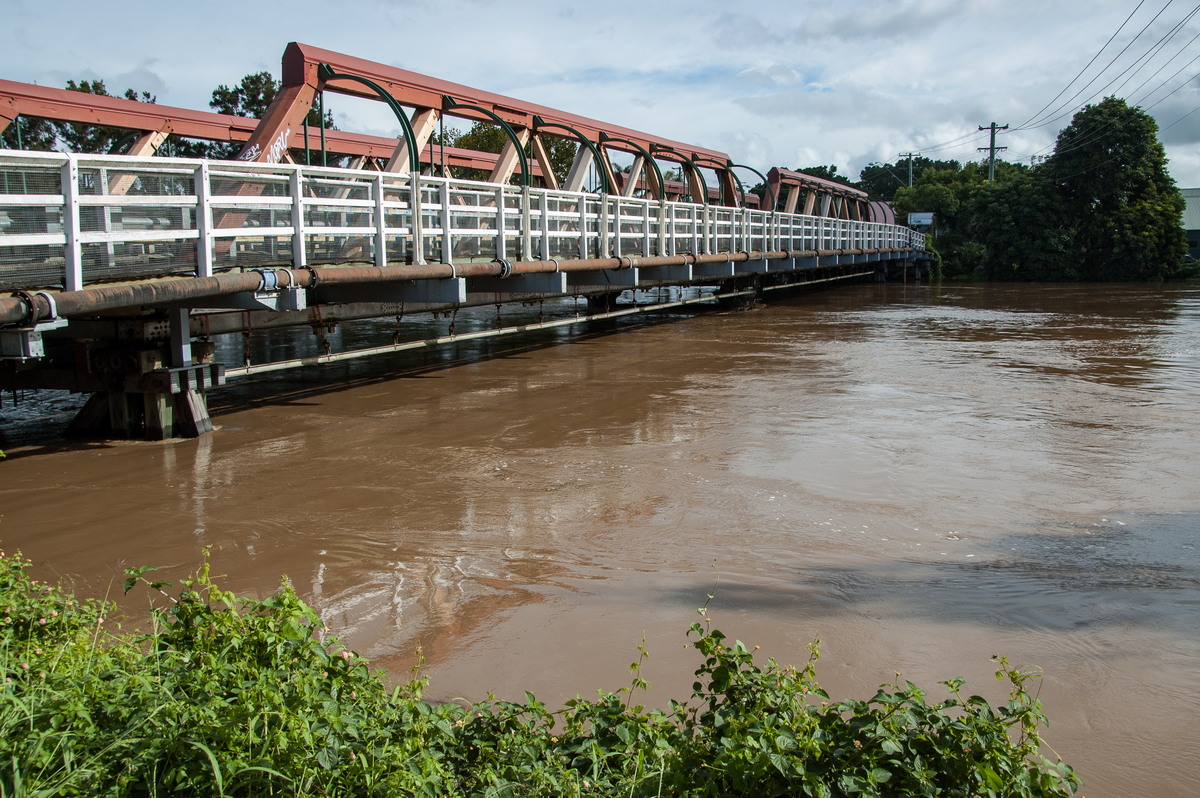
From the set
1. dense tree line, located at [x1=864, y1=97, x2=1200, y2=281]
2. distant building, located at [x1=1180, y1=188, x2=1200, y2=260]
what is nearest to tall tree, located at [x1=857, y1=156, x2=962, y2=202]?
distant building, located at [x1=1180, y1=188, x2=1200, y2=260]

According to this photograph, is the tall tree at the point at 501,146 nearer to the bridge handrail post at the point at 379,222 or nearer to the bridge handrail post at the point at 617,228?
the bridge handrail post at the point at 617,228

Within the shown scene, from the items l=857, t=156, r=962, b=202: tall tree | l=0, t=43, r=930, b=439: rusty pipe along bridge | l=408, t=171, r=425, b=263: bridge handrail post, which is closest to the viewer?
l=0, t=43, r=930, b=439: rusty pipe along bridge

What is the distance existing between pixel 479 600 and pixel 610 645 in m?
1.03

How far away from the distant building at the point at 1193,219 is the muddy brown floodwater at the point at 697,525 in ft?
234

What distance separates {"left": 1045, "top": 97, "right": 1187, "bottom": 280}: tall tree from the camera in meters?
51.5

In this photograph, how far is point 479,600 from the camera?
233 inches

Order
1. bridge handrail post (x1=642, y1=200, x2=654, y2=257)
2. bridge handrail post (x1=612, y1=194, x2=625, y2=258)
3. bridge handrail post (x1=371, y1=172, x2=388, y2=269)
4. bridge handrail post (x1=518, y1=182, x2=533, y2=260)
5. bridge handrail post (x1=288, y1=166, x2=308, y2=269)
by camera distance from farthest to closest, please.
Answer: bridge handrail post (x1=642, y1=200, x2=654, y2=257) < bridge handrail post (x1=612, y1=194, x2=625, y2=258) < bridge handrail post (x1=518, y1=182, x2=533, y2=260) < bridge handrail post (x1=371, y1=172, x2=388, y2=269) < bridge handrail post (x1=288, y1=166, x2=308, y2=269)

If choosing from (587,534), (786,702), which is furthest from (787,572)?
(786,702)

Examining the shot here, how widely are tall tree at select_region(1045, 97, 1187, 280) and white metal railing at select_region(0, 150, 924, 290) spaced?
43.0 metres

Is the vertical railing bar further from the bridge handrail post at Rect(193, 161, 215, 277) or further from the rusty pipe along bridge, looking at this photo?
the bridge handrail post at Rect(193, 161, 215, 277)

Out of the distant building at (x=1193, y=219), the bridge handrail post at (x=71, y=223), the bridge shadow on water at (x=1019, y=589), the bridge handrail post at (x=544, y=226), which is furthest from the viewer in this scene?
the distant building at (x=1193, y=219)

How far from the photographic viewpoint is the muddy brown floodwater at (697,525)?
5.05 metres

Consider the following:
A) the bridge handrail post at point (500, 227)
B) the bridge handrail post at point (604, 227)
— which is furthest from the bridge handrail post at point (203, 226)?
the bridge handrail post at point (604, 227)

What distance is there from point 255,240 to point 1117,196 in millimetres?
51763
